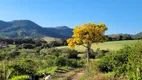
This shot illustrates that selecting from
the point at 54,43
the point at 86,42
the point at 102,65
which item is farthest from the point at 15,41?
the point at 86,42

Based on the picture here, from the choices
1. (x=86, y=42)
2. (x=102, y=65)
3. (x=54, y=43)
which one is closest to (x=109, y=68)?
(x=102, y=65)

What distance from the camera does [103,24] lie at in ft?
51.8

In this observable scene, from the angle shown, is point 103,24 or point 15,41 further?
point 15,41

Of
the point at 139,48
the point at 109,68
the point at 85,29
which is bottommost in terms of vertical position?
the point at 109,68

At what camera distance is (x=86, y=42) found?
52.4 ft

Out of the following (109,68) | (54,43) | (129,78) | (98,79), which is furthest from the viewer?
(54,43)

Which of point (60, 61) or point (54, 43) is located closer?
point (60, 61)

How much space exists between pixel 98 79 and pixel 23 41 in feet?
225

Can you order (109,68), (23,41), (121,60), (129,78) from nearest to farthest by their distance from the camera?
(129,78) → (121,60) → (109,68) → (23,41)

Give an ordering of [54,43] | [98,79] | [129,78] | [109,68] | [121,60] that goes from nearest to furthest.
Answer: [129,78], [98,79], [121,60], [109,68], [54,43]

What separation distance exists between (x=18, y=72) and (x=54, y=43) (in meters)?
51.2

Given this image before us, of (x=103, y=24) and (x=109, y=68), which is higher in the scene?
(x=103, y=24)

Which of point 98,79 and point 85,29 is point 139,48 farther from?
point 85,29

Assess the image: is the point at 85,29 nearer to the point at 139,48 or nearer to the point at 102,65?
the point at 139,48
